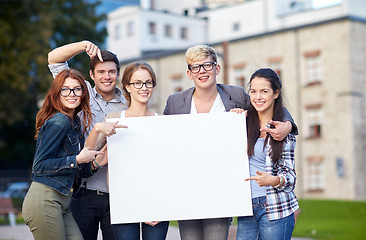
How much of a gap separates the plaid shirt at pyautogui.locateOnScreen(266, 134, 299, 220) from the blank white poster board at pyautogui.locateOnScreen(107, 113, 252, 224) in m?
0.21

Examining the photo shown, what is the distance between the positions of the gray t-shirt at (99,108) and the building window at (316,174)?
3051 centimetres

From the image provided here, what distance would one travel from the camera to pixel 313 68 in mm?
35062

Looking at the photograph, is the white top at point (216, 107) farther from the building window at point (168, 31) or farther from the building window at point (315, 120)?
the building window at point (168, 31)

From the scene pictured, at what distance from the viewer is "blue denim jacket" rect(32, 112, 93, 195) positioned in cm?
447

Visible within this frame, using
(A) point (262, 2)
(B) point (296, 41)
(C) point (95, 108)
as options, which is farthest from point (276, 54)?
(C) point (95, 108)

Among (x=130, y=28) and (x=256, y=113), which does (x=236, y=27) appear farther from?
(x=256, y=113)

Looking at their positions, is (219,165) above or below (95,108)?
below

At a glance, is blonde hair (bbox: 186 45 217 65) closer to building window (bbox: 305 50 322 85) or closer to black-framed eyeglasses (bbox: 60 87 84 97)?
black-framed eyeglasses (bbox: 60 87 84 97)

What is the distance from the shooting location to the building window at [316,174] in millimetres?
34656

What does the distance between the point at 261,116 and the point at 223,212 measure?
81 cm

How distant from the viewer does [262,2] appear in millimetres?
48719

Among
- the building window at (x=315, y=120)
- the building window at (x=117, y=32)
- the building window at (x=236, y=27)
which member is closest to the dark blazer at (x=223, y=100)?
the building window at (x=315, y=120)

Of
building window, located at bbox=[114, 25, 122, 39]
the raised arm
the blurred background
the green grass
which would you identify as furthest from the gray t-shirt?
building window, located at bbox=[114, 25, 122, 39]

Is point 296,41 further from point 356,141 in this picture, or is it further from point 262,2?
point 262,2
